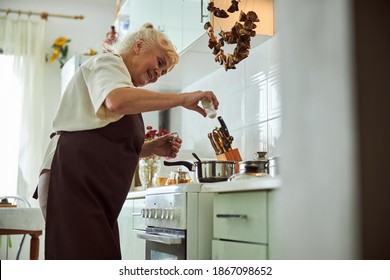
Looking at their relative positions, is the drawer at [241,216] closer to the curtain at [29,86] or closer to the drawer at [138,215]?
the drawer at [138,215]

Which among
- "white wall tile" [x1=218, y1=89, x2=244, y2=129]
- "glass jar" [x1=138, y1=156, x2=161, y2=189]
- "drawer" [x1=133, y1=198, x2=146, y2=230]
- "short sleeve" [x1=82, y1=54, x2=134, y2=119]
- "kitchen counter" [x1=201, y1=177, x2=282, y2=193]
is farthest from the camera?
"glass jar" [x1=138, y1=156, x2=161, y2=189]

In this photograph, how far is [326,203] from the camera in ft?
2.92

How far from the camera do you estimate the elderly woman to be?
1705mm

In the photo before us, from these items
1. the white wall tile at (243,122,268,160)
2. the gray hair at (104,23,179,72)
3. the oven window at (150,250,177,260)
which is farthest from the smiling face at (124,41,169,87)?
the white wall tile at (243,122,268,160)

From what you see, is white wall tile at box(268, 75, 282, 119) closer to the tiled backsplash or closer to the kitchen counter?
the tiled backsplash

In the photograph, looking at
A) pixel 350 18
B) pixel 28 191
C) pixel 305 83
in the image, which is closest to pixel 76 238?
pixel 305 83

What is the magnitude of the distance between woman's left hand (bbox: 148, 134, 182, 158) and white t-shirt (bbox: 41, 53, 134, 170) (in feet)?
1.46

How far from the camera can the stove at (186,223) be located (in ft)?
6.54

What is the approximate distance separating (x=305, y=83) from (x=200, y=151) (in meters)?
2.43

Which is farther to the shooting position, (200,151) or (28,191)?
(28,191)

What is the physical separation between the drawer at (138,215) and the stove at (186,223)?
0.44 metres

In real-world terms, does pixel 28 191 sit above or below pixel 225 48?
below

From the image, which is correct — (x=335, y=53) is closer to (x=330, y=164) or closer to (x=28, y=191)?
(x=330, y=164)

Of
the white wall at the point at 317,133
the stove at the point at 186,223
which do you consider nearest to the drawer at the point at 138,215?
the stove at the point at 186,223
